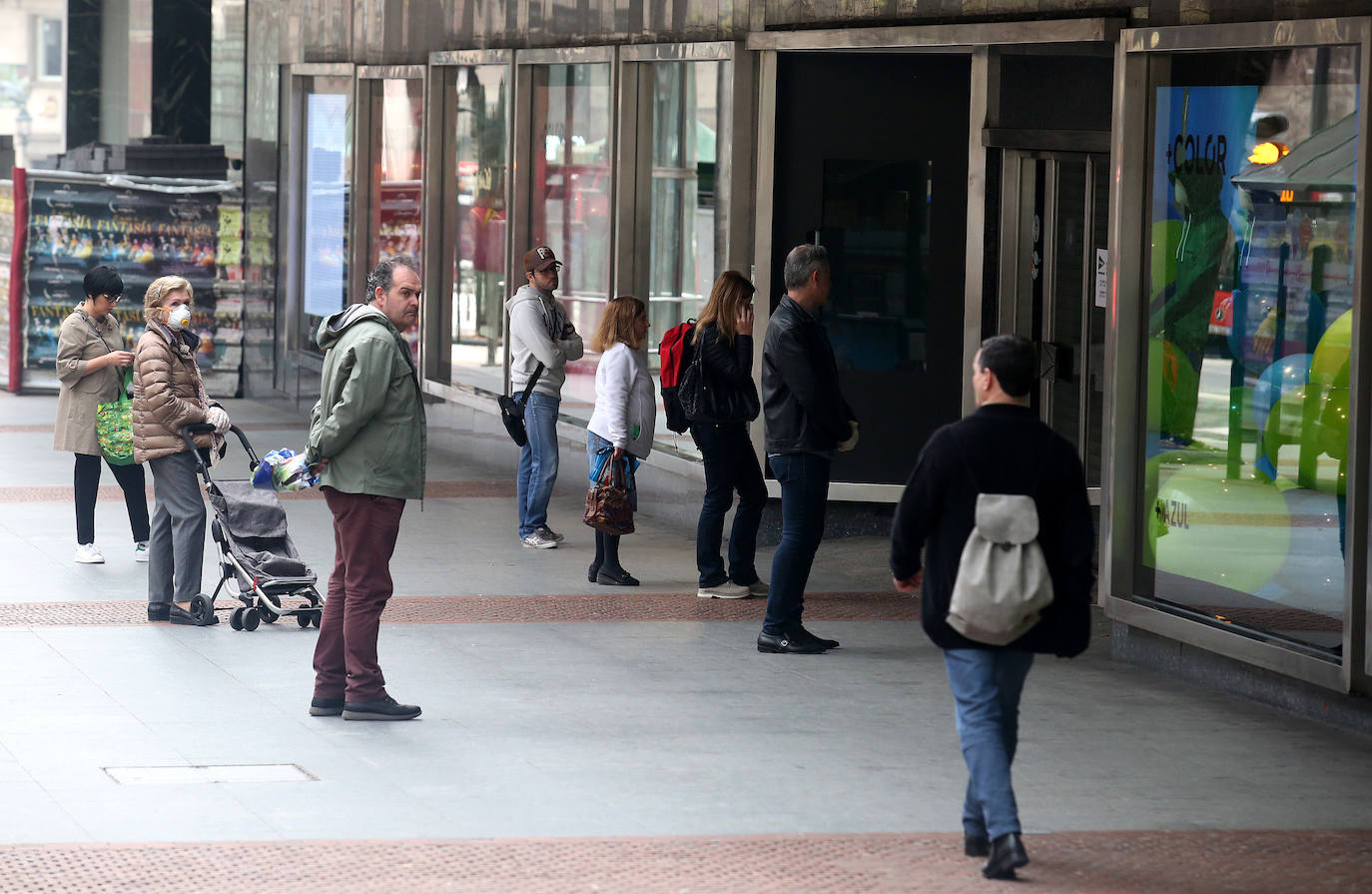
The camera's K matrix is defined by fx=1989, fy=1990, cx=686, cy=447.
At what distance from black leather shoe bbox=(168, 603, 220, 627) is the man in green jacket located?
1923mm

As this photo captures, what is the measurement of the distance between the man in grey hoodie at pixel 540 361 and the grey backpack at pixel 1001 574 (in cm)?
634

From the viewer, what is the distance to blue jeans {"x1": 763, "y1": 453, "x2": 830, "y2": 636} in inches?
351

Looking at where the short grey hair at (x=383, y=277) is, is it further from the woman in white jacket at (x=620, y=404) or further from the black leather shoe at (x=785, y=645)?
the woman in white jacket at (x=620, y=404)

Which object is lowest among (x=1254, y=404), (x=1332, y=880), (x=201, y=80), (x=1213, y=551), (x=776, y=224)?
(x=1332, y=880)

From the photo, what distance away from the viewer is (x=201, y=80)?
22.8 m

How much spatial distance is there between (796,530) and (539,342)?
3235mm

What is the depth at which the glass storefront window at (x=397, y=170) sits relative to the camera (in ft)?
56.6

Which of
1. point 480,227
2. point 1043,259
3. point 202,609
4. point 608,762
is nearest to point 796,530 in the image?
point 608,762

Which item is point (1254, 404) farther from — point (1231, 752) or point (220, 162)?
point (220, 162)

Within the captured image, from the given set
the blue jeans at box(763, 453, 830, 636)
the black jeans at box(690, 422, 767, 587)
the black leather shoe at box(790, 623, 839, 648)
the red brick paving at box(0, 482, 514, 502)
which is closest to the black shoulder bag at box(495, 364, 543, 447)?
the red brick paving at box(0, 482, 514, 502)

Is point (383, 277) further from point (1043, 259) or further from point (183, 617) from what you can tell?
point (1043, 259)

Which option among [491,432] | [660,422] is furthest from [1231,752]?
[491,432]

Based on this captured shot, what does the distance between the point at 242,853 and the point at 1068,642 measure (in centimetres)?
244

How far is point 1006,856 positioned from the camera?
562 centimetres
